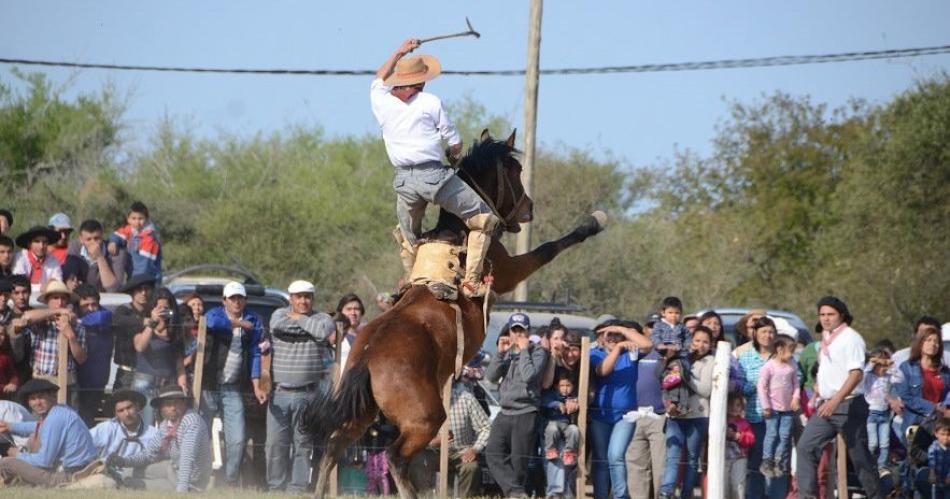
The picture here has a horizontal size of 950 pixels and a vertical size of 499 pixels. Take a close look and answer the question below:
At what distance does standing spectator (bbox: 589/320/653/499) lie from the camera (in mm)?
13188

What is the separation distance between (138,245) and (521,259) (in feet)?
21.8

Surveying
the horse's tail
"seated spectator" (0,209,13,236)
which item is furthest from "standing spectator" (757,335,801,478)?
"seated spectator" (0,209,13,236)

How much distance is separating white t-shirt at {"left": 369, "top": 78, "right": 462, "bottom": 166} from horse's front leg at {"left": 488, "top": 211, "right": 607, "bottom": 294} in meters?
0.95

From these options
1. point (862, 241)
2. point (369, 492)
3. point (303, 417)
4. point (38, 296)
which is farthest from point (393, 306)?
point (862, 241)

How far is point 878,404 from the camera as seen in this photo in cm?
1490

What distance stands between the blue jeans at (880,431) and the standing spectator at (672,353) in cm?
297

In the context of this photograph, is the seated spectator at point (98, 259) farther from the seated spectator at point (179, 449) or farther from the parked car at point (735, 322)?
the parked car at point (735, 322)

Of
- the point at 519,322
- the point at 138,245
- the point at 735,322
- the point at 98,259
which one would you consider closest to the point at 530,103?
the point at 735,322

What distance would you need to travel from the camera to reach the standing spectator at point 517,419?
13.1 meters

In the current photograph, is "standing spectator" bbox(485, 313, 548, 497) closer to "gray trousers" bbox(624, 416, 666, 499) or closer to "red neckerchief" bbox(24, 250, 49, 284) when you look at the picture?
"gray trousers" bbox(624, 416, 666, 499)

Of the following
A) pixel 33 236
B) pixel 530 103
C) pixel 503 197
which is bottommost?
pixel 503 197

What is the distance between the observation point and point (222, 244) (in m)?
35.4

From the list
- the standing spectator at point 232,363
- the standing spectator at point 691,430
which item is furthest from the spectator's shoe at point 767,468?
the standing spectator at point 232,363

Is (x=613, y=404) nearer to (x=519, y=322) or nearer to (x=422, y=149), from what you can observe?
(x=519, y=322)
